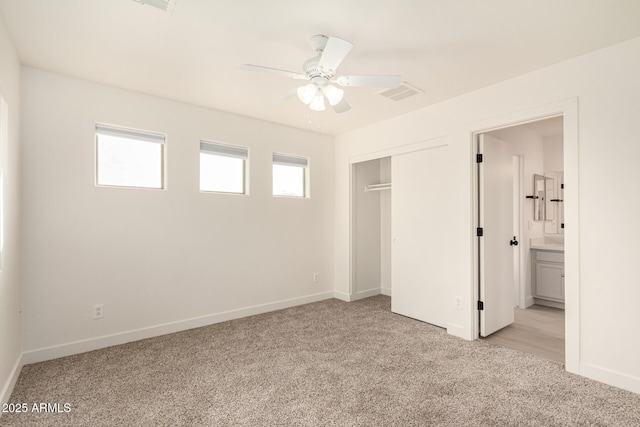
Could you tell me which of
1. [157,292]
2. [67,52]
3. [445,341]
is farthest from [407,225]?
[67,52]

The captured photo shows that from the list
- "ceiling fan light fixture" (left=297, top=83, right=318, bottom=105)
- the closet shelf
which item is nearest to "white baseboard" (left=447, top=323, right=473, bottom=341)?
the closet shelf

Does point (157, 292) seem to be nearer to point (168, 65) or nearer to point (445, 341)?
point (168, 65)

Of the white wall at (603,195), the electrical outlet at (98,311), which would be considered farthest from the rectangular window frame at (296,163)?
the white wall at (603,195)

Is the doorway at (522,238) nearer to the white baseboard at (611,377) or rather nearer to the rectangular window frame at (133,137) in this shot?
the white baseboard at (611,377)

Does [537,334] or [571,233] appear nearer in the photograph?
[571,233]

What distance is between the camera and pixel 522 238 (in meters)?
4.60

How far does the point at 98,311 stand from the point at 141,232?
2.72 ft

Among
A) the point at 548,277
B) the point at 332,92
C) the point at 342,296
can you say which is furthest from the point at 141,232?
the point at 548,277

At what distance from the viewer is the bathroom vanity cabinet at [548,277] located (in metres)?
4.45

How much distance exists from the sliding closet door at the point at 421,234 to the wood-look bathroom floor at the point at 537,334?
68 centimetres

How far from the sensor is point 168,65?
280cm

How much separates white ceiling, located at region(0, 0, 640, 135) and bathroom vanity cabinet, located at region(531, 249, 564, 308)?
9.17ft

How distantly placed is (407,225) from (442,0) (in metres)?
2.61

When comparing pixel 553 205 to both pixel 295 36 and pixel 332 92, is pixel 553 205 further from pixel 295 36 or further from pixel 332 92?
pixel 295 36
